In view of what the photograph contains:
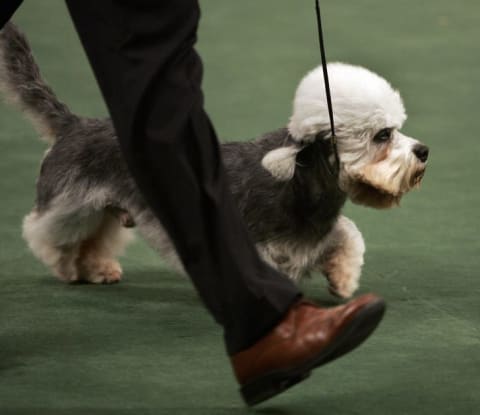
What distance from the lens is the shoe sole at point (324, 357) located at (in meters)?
2.60

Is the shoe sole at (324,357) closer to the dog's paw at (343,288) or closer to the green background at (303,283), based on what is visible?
the green background at (303,283)

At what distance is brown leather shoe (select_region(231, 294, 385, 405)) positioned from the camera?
8.54ft

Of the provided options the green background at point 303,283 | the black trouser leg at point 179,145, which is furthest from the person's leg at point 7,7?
the green background at point 303,283

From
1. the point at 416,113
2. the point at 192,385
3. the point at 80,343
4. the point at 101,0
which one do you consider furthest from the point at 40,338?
the point at 416,113

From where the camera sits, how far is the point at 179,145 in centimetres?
257

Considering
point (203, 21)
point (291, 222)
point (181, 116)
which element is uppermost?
point (181, 116)

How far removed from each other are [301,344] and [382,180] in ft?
4.22

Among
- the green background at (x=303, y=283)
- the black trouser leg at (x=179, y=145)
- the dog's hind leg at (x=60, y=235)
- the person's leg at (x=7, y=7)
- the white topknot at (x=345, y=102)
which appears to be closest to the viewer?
the black trouser leg at (x=179, y=145)

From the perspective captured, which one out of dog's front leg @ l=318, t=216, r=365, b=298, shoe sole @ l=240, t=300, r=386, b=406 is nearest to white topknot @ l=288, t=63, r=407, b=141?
dog's front leg @ l=318, t=216, r=365, b=298

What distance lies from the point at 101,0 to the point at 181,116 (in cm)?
28

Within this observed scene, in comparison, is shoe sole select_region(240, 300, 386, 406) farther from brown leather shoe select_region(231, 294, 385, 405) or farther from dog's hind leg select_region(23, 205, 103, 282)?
dog's hind leg select_region(23, 205, 103, 282)

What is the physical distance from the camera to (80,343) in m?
3.46

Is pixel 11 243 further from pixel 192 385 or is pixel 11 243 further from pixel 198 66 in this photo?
pixel 198 66

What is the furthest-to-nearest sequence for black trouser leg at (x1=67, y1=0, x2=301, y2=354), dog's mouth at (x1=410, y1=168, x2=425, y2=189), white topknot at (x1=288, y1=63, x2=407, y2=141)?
dog's mouth at (x1=410, y1=168, x2=425, y2=189), white topknot at (x1=288, y1=63, x2=407, y2=141), black trouser leg at (x1=67, y1=0, x2=301, y2=354)
